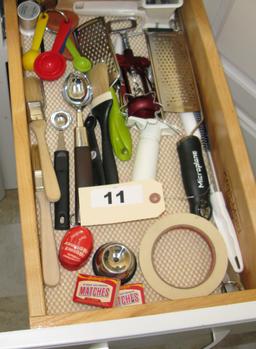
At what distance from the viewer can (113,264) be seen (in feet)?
2.31

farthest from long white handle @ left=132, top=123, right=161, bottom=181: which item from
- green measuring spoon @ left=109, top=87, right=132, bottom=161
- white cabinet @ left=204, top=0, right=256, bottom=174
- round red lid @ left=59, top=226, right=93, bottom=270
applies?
white cabinet @ left=204, top=0, right=256, bottom=174

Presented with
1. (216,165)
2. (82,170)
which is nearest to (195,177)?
(216,165)

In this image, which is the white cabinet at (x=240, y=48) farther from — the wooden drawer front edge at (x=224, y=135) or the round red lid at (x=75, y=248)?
the round red lid at (x=75, y=248)

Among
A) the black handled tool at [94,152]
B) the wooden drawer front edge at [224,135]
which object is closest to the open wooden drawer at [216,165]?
the wooden drawer front edge at [224,135]

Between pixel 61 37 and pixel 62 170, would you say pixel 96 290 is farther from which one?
pixel 61 37

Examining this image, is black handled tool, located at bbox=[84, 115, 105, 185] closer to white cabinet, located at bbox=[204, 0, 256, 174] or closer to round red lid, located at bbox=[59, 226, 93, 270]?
round red lid, located at bbox=[59, 226, 93, 270]

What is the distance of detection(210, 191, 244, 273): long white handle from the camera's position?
2.37 feet

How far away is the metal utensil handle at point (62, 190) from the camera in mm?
729

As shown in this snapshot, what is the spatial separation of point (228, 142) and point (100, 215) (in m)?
0.22

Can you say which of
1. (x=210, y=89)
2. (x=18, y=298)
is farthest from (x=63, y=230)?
(x=18, y=298)

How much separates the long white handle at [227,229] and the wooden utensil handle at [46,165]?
237mm

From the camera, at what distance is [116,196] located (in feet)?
2.37

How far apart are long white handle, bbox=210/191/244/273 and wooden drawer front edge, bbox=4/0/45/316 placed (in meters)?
0.27

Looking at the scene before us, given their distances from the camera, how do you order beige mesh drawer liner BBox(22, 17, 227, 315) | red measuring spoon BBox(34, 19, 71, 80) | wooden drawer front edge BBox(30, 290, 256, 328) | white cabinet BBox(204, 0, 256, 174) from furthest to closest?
white cabinet BBox(204, 0, 256, 174)
red measuring spoon BBox(34, 19, 71, 80)
beige mesh drawer liner BBox(22, 17, 227, 315)
wooden drawer front edge BBox(30, 290, 256, 328)
